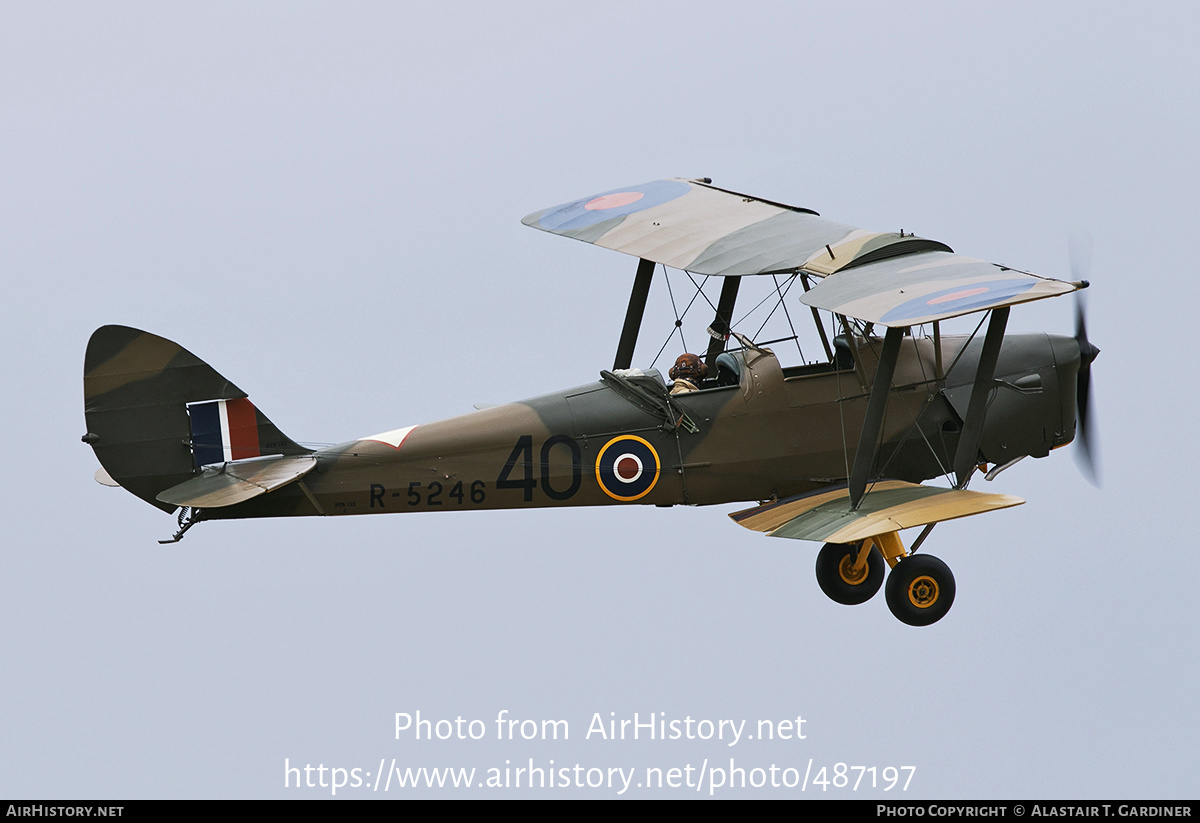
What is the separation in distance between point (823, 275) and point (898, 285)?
732 mm

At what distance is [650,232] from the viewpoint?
49.3 feet

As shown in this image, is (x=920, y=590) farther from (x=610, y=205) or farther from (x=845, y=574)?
(x=610, y=205)

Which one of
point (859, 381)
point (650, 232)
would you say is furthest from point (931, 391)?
point (650, 232)

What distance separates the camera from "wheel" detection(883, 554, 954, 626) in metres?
13.5

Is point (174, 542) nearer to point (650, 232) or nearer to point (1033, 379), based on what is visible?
point (650, 232)

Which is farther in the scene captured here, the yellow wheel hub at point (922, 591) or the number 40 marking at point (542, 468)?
the number 40 marking at point (542, 468)

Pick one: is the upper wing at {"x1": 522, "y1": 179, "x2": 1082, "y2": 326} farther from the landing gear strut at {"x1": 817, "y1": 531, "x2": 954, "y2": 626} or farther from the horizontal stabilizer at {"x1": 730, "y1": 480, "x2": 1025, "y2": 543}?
the landing gear strut at {"x1": 817, "y1": 531, "x2": 954, "y2": 626}

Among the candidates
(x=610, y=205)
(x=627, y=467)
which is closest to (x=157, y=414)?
(x=627, y=467)

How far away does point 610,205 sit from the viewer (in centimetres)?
1578

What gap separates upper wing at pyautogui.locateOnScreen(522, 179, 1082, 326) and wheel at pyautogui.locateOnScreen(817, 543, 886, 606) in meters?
1.96

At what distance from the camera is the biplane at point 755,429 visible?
12922 millimetres

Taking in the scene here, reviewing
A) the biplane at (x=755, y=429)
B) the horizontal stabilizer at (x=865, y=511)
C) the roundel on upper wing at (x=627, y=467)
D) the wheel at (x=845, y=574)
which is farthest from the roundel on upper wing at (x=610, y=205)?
the wheel at (x=845, y=574)

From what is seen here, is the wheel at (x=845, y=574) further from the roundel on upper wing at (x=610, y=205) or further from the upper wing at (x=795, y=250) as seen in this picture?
the roundel on upper wing at (x=610, y=205)

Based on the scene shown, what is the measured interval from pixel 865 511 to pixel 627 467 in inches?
63.9
